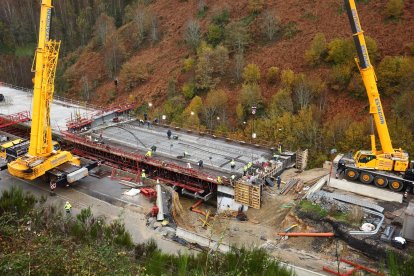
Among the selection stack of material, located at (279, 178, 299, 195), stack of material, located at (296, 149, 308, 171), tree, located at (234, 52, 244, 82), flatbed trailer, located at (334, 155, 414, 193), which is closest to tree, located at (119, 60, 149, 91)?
tree, located at (234, 52, 244, 82)

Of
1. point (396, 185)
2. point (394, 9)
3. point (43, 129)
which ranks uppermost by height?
point (394, 9)

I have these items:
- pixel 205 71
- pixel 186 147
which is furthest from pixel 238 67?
pixel 186 147

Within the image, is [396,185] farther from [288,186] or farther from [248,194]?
[248,194]

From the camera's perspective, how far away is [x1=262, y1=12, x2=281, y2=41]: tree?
45.2 metres

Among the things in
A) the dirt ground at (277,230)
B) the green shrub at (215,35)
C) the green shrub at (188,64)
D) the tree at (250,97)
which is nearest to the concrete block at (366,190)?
the dirt ground at (277,230)

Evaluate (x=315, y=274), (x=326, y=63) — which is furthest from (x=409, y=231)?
(x=326, y=63)

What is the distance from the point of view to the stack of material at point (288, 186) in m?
21.8

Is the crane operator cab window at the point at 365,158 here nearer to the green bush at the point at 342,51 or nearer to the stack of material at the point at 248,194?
the stack of material at the point at 248,194

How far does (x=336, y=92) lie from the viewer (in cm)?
3622

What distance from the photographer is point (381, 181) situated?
66.3ft

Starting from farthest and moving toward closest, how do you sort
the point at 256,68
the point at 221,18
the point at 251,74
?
1. the point at 221,18
2. the point at 256,68
3. the point at 251,74

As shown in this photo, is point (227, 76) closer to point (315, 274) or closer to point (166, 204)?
point (166, 204)

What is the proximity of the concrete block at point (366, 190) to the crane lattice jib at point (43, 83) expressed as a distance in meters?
16.5

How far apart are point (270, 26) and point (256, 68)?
311 inches
